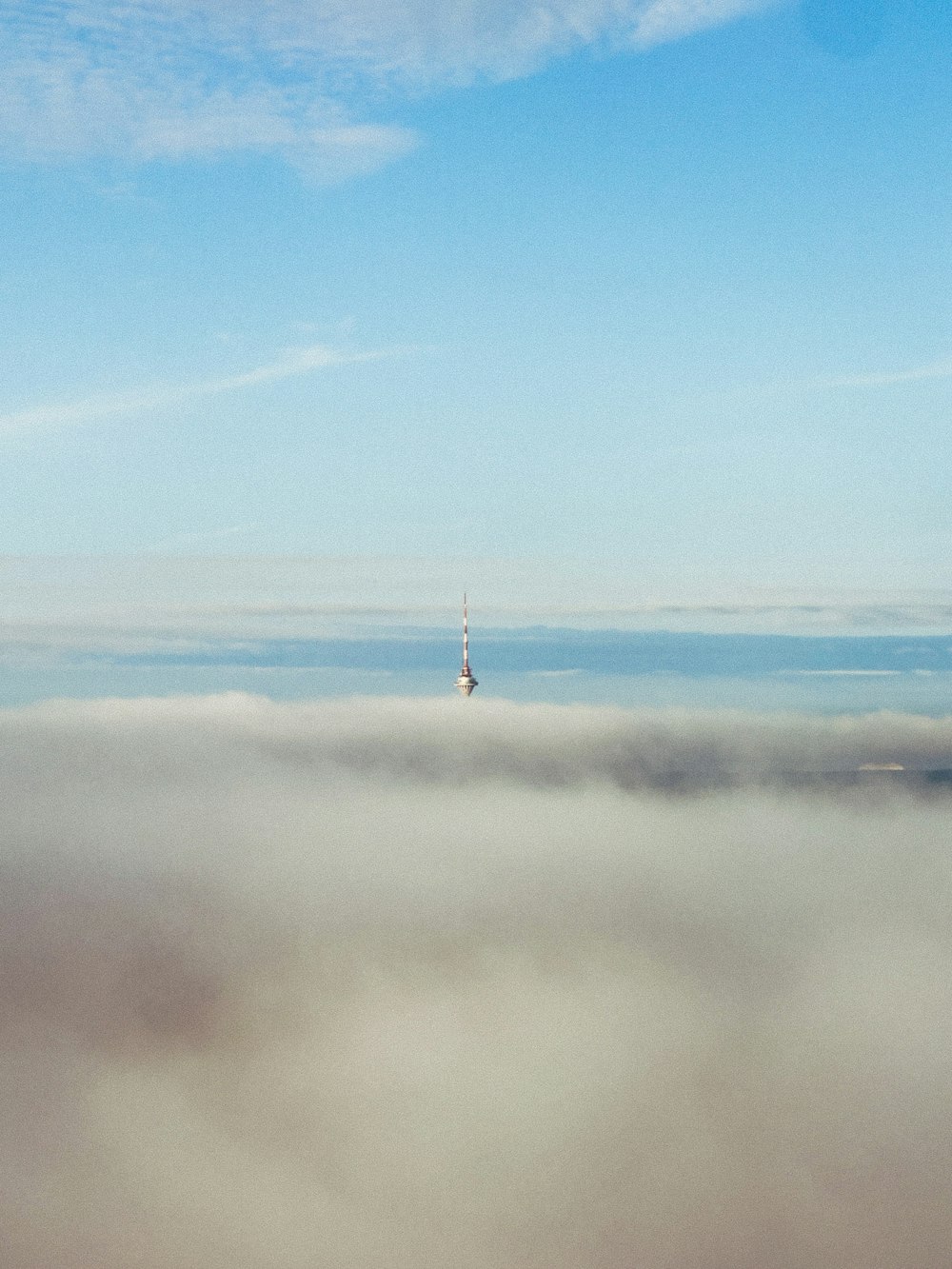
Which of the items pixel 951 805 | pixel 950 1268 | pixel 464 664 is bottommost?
pixel 950 1268

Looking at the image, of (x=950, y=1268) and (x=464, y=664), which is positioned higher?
(x=464, y=664)

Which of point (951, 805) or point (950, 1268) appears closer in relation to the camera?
point (950, 1268)

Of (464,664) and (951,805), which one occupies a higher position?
(464,664)

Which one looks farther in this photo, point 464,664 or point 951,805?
point 951,805

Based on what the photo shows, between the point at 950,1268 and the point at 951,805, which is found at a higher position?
the point at 951,805

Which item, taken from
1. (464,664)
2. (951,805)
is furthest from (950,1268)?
(464,664)

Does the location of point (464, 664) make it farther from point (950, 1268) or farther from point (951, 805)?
point (951, 805)
